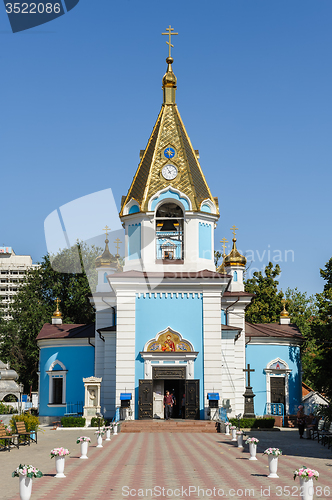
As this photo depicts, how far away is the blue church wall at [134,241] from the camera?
22734mm

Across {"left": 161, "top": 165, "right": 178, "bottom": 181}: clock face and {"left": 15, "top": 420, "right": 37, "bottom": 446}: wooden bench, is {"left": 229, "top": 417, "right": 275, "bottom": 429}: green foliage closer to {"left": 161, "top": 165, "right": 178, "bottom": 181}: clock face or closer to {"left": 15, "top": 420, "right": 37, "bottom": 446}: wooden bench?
{"left": 15, "top": 420, "right": 37, "bottom": 446}: wooden bench

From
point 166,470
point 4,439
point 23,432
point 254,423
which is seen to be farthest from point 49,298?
point 166,470

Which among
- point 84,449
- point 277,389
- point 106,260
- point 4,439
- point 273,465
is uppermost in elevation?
point 106,260

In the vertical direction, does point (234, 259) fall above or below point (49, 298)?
above

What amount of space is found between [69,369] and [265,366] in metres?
9.19

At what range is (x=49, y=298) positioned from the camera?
4125 cm

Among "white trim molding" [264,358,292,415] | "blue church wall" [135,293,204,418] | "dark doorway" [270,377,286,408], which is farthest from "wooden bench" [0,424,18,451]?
"dark doorway" [270,377,286,408]

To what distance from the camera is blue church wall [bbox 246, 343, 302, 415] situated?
90.8ft

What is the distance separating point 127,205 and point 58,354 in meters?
9.47

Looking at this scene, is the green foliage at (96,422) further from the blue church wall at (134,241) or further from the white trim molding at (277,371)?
the white trim molding at (277,371)

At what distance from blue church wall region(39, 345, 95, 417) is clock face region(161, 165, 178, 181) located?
389 inches

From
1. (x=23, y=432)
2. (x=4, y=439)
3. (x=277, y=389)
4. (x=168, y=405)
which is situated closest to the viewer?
(x=4, y=439)

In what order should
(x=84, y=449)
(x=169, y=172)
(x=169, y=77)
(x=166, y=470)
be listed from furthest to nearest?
(x=169, y=77) → (x=169, y=172) → (x=84, y=449) → (x=166, y=470)

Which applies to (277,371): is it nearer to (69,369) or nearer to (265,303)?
(69,369)
